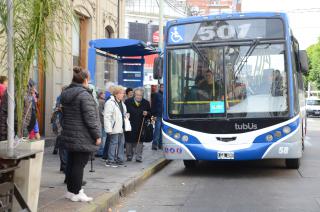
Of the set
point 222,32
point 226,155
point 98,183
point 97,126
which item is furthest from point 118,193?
point 222,32

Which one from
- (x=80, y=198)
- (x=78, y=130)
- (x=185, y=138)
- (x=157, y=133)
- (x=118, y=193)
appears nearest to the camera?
(x=78, y=130)

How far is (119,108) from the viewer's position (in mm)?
10859

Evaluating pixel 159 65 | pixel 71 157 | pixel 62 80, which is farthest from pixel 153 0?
pixel 71 157

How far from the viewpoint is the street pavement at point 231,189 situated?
7.68 metres

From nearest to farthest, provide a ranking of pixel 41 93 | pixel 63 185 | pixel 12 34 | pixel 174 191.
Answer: pixel 12 34, pixel 63 185, pixel 174 191, pixel 41 93

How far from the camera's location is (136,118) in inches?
469

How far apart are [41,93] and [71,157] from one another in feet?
26.8

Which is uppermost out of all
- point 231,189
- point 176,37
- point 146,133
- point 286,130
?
point 176,37

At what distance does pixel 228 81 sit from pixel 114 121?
2416 millimetres

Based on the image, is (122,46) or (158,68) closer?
(158,68)

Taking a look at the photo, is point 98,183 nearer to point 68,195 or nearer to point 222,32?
point 68,195

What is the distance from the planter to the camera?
5.81 metres

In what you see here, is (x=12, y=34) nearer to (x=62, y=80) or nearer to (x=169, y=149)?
(x=169, y=149)

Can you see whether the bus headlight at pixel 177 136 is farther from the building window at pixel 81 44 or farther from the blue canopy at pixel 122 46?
the building window at pixel 81 44
